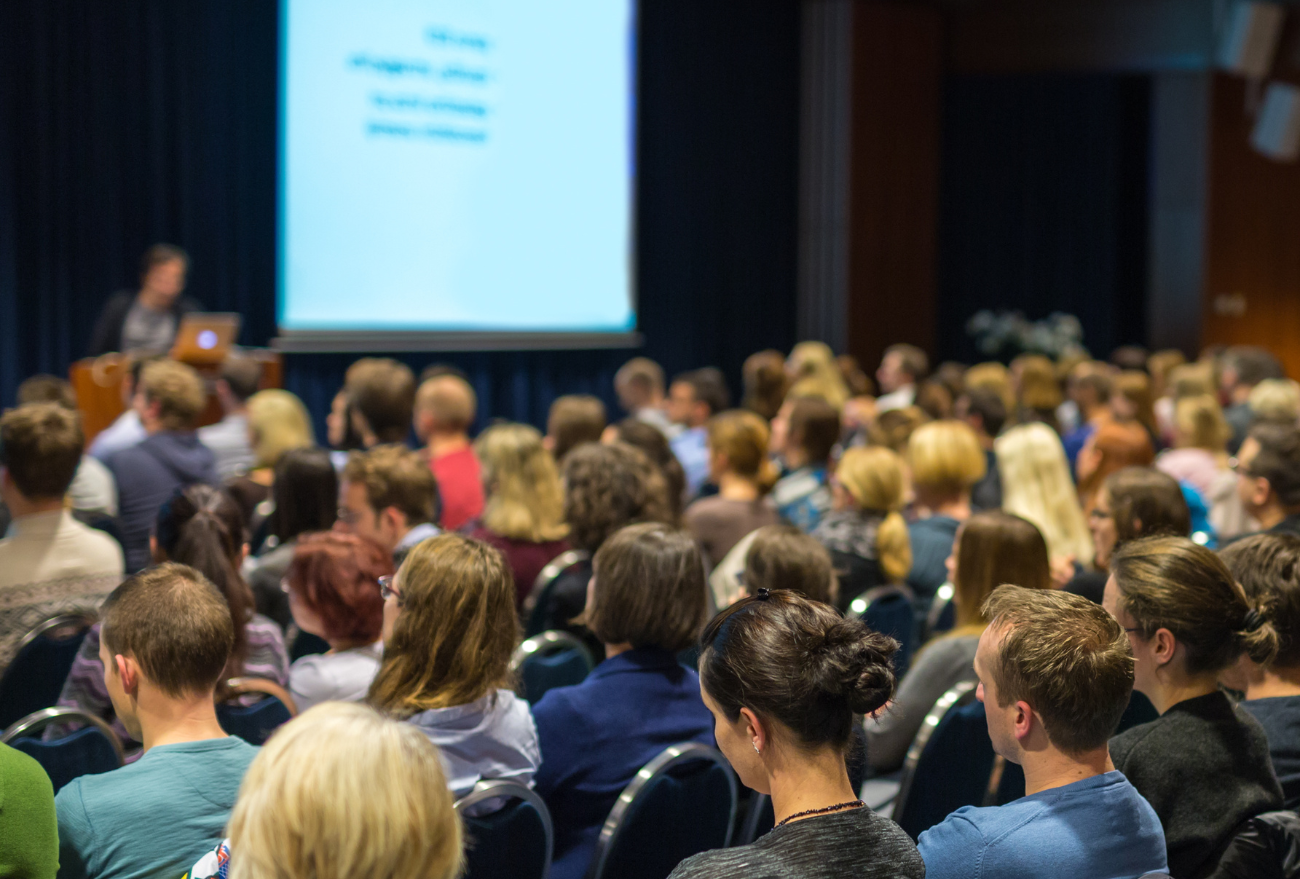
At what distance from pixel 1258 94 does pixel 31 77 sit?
10748 mm

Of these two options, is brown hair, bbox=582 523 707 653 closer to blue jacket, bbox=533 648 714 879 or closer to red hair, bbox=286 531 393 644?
blue jacket, bbox=533 648 714 879

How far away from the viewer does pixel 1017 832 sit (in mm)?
1680

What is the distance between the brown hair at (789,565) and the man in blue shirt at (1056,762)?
1.22m

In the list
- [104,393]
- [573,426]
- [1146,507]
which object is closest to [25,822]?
[1146,507]

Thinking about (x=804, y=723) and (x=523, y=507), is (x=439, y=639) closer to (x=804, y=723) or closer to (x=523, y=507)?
(x=804, y=723)

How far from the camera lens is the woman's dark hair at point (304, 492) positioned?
378cm

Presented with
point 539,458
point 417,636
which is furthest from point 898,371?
point 417,636

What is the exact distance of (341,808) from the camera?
1.19 meters

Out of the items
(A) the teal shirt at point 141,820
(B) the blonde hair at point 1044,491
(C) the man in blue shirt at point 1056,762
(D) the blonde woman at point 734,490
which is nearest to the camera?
(C) the man in blue shirt at point 1056,762

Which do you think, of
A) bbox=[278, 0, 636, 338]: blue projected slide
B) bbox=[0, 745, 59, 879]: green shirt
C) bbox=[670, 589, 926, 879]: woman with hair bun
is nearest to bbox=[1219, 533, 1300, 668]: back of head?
bbox=[670, 589, 926, 879]: woman with hair bun

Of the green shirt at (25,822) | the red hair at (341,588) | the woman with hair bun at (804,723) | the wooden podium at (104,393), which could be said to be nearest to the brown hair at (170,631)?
the green shirt at (25,822)

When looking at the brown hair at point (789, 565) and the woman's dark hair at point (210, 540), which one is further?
the brown hair at point (789, 565)

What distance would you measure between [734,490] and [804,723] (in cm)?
298

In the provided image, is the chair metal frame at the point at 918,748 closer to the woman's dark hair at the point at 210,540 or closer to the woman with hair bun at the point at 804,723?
the woman with hair bun at the point at 804,723
